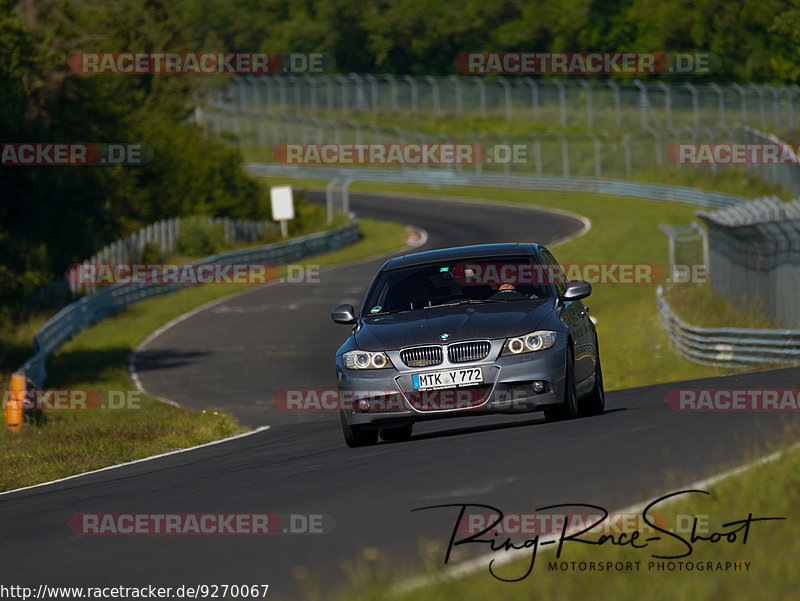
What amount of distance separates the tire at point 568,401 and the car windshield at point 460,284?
837 mm

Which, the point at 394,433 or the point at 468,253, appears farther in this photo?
the point at 394,433

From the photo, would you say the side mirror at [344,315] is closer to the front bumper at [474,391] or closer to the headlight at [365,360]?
the headlight at [365,360]

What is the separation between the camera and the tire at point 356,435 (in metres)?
11.5

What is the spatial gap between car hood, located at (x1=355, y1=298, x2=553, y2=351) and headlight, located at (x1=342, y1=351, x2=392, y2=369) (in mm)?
56

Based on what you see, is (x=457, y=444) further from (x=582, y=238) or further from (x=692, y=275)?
(x=582, y=238)

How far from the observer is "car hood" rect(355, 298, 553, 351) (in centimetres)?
1095

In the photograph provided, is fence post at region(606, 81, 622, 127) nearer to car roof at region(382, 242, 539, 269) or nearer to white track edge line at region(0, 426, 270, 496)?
white track edge line at region(0, 426, 270, 496)

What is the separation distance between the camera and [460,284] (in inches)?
472

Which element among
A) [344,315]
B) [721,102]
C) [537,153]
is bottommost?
[537,153]
